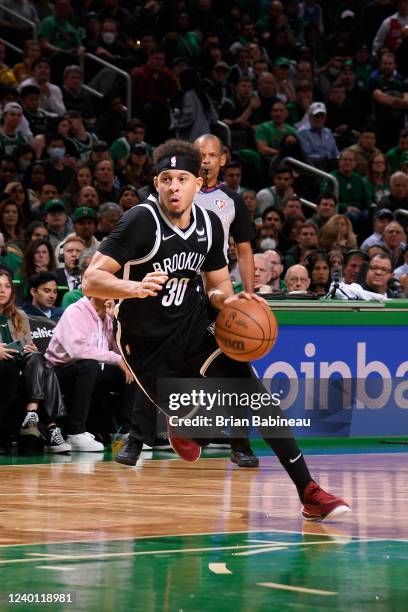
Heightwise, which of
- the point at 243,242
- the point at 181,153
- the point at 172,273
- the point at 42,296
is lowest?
the point at 42,296

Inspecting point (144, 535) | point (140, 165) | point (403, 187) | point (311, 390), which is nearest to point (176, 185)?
point (144, 535)

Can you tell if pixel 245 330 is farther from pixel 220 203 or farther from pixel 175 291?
pixel 220 203

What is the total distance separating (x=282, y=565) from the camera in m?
5.98

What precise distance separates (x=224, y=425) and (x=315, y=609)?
633cm

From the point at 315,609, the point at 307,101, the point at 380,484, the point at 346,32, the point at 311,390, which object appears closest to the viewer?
the point at 315,609

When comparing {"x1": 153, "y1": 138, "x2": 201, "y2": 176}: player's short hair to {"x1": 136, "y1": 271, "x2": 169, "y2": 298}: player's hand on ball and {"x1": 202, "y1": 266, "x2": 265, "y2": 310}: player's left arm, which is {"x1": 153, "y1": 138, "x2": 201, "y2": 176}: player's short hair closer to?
{"x1": 202, "y1": 266, "x2": 265, "y2": 310}: player's left arm

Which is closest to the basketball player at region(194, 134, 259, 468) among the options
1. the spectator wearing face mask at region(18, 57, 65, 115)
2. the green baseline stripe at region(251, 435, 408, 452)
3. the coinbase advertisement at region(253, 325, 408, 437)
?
the coinbase advertisement at region(253, 325, 408, 437)

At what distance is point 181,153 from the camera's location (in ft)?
25.6

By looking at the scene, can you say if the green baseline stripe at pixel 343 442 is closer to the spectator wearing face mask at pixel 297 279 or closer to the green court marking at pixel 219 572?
the spectator wearing face mask at pixel 297 279

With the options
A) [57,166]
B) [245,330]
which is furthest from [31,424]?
[57,166]

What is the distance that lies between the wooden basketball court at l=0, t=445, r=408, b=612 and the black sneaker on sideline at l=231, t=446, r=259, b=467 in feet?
0.34

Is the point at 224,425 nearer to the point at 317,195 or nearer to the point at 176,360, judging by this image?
the point at 176,360

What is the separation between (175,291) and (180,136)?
11883 millimetres

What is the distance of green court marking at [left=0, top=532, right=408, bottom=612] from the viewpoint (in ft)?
16.8
